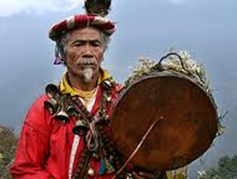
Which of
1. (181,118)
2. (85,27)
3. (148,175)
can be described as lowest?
(148,175)

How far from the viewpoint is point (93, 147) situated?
18.9ft

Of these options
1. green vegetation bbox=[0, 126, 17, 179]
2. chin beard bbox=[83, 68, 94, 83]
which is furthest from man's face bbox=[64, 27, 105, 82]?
green vegetation bbox=[0, 126, 17, 179]

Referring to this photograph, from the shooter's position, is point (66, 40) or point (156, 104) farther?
point (66, 40)

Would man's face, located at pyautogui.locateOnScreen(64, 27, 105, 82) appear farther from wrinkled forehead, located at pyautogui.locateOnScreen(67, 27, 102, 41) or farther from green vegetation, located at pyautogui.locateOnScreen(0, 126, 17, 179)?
green vegetation, located at pyautogui.locateOnScreen(0, 126, 17, 179)

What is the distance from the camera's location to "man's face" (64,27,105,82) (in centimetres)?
582

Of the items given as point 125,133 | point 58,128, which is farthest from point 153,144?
point 58,128

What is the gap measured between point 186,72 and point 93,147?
29.1 inches

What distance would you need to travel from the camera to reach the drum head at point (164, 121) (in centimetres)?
556

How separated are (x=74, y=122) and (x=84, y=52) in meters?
0.45

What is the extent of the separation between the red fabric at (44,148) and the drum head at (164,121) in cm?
38

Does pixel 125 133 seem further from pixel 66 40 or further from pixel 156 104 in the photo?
pixel 66 40

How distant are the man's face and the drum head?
0.35 m

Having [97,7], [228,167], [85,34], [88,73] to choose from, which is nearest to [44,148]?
[88,73]

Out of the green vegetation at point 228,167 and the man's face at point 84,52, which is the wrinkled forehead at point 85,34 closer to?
the man's face at point 84,52
